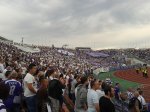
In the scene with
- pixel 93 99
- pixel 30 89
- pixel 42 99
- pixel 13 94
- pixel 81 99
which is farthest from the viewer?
pixel 81 99

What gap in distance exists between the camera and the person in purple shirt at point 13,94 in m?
9.74

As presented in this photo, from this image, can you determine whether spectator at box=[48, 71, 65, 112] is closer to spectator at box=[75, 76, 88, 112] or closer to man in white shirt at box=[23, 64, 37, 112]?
man in white shirt at box=[23, 64, 37, 112]

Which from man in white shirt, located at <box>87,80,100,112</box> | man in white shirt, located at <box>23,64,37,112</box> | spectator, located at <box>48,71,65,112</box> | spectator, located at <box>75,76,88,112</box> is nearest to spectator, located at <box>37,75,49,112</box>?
spectator, located at <box>48,71,65,112</box>

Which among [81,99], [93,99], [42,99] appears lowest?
[81,99]

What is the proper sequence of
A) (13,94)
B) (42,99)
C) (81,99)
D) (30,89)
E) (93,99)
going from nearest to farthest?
(42,99) < (93,99) < (13,94) < (30,89) < (81,99)

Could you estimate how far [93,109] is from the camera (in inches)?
369

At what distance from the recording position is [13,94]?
987 centimetres

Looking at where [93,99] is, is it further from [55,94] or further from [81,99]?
[81,99]

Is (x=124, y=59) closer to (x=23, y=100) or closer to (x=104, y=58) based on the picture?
(x=104, y=58)

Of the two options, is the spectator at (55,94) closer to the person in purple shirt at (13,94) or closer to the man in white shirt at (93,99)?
the man in white shirt at (93,99)

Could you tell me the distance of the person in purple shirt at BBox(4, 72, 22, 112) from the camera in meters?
9.74

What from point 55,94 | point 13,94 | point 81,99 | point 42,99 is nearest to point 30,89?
point 13,94

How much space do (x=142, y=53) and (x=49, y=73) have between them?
8153 cm

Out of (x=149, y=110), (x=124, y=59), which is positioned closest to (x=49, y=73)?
(x=149, y=110)
